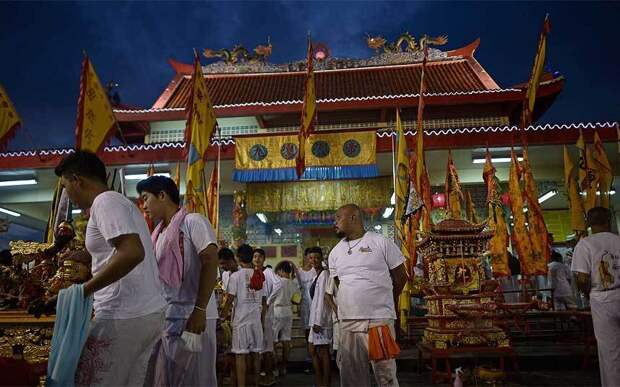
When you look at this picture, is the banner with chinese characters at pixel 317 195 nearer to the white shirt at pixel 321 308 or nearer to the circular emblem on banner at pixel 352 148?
the circular emblem on banner at pixel 352 148

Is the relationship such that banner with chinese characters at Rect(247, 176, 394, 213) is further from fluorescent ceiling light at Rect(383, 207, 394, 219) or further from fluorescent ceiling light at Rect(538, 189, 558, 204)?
fluorescent ceiling light at Rect(538, 189, 558, 204)

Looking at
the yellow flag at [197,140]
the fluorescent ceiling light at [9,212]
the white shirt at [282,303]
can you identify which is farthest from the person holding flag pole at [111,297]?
the fluorescent ceiling light at [9,212]

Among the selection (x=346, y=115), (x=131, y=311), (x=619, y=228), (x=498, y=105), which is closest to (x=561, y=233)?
(x=619, y=228)

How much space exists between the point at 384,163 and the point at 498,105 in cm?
422

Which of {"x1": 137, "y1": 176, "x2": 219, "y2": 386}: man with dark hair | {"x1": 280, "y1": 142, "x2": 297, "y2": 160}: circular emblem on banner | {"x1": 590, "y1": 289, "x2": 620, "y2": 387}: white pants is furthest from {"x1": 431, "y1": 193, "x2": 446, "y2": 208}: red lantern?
{"x1": 137, "y1": 176, "x2": 219, "y2": 386}: man with dark hair

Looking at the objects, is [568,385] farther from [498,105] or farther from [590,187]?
[498,105]

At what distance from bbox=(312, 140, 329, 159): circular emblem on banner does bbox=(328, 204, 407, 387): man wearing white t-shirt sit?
21.9 ft

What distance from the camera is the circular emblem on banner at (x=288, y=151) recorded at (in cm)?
1030

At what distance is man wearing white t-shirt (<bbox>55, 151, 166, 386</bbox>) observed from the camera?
1.92 m

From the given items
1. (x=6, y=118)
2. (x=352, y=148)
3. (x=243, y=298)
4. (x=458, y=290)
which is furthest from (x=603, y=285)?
(x=6, y=118)

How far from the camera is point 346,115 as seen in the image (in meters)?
13.0

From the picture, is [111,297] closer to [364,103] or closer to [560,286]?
[560,286]

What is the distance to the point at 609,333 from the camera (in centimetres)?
393

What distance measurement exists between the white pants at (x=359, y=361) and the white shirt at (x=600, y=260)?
207cm
